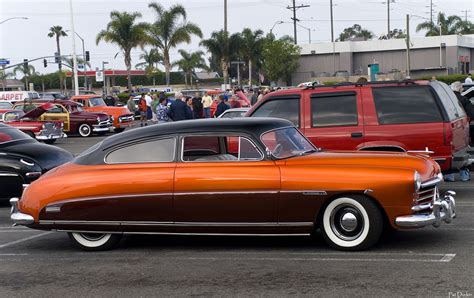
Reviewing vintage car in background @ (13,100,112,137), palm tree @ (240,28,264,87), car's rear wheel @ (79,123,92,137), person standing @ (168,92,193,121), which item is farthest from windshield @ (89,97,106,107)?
palm tree @ (240,28,264,87)

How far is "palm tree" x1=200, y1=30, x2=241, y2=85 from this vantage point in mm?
65500

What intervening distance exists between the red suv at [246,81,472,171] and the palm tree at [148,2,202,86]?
158ft

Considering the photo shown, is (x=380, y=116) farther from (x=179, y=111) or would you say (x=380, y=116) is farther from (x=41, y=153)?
(x=179, y=111)

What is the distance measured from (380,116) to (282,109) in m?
1.57

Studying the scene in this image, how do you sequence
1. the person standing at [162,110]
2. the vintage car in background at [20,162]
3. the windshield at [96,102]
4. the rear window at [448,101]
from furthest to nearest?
the windshield at [96,102] → the person standing at [162,110] → the vintage car in background at [20,162] → the rear window at [448,101]

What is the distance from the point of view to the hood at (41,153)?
470 inches

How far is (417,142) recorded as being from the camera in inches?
403

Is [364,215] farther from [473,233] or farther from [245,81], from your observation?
[245,81]

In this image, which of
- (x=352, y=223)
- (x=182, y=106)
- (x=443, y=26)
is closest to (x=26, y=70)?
(x=443, y=26)

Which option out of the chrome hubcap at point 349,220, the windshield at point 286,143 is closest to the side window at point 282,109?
the windshield at point 286,143

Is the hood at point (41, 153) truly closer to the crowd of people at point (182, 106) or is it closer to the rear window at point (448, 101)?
the crowd of people at point (182, 106)

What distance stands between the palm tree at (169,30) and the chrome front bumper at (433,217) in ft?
170

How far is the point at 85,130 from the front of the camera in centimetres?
3097

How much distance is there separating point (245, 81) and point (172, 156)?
85.3m
